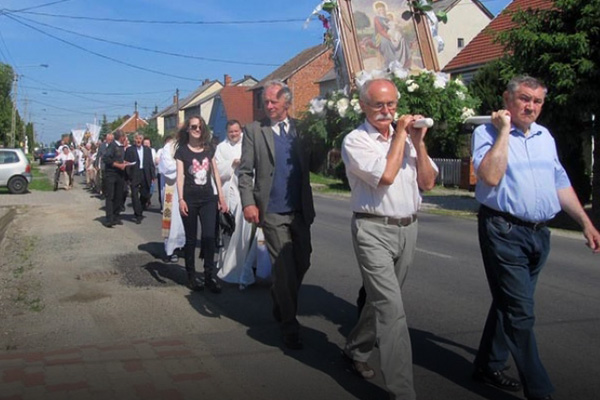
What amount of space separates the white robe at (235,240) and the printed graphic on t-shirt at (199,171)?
41 cm

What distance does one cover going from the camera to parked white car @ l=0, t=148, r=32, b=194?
2539cm

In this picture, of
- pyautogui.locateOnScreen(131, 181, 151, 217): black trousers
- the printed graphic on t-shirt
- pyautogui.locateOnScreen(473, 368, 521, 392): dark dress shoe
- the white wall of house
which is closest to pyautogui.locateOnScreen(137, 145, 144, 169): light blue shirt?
pyautogui.locateOnScreen(131, 181, 151, 217): black trousers

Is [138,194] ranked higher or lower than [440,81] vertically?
lower

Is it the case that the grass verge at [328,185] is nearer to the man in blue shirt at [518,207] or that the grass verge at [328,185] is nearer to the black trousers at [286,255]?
the black trousers at [286,255]

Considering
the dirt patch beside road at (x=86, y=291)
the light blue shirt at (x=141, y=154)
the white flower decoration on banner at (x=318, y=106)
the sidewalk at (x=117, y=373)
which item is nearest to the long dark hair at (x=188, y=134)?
the dirt patch beside road at (x=86, y=291)

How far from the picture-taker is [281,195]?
18.1 feet

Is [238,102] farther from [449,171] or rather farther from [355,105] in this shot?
[355,105]

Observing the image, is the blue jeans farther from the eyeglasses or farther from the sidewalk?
the sidewalk

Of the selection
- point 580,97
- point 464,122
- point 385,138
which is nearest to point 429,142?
point 464,122

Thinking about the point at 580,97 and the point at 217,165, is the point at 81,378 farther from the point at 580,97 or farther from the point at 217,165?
the point at 580,97

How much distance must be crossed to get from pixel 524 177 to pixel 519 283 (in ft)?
2.04

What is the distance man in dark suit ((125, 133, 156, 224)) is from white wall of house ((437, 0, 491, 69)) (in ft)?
114

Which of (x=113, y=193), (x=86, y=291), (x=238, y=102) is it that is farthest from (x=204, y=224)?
(x=238, y=102)

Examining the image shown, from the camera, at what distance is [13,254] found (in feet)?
35.5
